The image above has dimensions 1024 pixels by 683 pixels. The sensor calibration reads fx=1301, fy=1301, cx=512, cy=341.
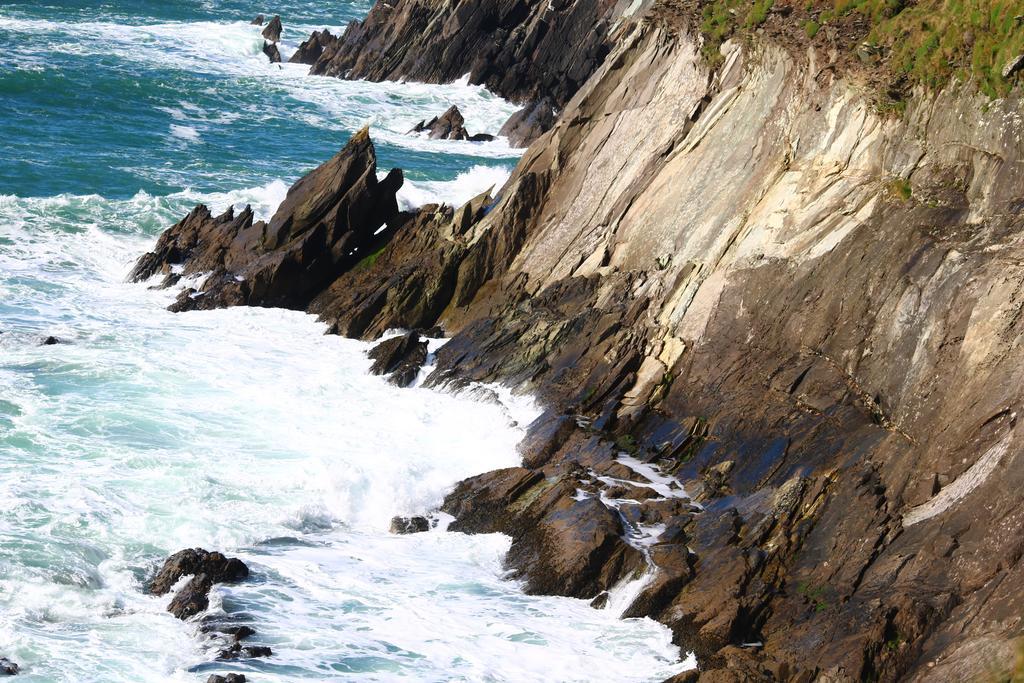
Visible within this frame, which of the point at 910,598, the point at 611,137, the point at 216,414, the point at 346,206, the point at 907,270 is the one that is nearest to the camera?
the point at 910,598

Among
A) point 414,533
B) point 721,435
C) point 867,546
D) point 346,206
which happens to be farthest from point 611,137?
point 867,546

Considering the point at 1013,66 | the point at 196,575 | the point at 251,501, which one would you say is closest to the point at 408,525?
the point at 251,501

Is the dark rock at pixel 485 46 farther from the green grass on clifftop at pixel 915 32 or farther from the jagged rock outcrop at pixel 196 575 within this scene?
the jagged rock outcrop at pixel 196 575

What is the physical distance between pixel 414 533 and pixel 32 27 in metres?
52.4

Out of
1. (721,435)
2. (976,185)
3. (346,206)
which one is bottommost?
(346,206)

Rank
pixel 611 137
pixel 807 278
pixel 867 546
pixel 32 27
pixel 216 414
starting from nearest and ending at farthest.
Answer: pixel 867 546 < pixel 807 278 < pixel 216 414 < pixel 611 137 < pixel 32 27

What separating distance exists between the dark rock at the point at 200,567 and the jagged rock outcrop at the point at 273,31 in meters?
53.1

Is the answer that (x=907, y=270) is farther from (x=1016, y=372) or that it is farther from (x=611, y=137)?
(x=611, y=137)

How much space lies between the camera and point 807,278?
78.4 feet

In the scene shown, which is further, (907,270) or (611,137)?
(611,137)

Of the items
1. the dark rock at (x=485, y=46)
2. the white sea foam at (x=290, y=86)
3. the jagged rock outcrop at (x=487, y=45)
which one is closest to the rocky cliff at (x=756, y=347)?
the white sea foam at (x=290, y=86)

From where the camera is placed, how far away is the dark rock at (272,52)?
66.2m

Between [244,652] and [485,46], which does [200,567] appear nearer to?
[244,652]

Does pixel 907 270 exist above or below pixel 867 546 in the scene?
above
